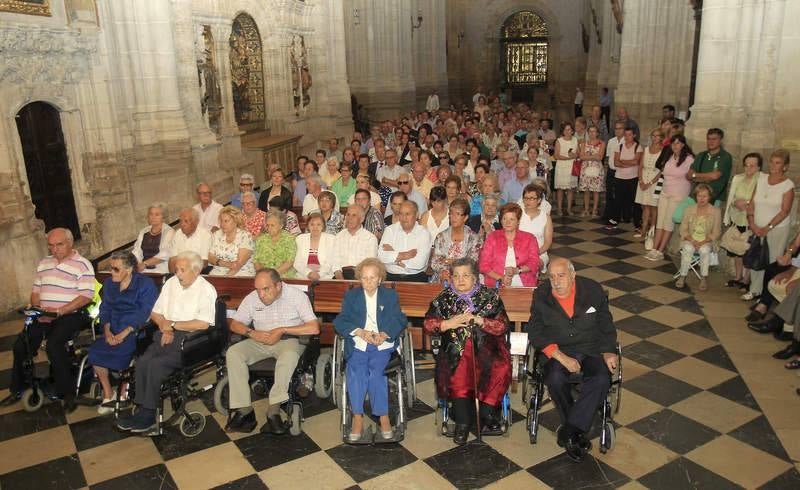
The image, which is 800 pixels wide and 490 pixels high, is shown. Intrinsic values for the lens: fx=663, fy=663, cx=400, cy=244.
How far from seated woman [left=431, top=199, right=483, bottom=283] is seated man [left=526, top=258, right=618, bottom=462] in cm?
140

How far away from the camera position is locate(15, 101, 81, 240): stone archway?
849 cm

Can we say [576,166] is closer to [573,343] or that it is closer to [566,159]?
[566,159]

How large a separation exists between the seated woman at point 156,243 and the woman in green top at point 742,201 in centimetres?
617

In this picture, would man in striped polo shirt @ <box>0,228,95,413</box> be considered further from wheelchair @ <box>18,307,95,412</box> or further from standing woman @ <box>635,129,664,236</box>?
standing woman @ <box>635,129,664,236</box>

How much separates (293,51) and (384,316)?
12.4 m

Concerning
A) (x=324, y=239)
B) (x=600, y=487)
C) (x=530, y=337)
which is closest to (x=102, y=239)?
(x=324, y=239)

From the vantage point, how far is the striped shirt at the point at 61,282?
218 inches

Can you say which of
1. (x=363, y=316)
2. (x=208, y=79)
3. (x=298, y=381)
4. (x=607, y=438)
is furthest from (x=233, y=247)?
(x=208, y=79)

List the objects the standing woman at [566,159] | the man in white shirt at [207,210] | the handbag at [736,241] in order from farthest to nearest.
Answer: the standing woman at [566,159] < the man in white shirt at [207,210] < the handbag at [736,241]

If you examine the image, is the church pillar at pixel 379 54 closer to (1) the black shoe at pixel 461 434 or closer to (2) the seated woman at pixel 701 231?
(2) the seated woman at pixel 701 231

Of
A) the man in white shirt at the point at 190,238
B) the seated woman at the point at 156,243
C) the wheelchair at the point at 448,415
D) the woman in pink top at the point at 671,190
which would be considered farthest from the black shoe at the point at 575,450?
the woman in pink top at the point at 671,190

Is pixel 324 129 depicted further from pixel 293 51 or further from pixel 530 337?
pixel 530 337

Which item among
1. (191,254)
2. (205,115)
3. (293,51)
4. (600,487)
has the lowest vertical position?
(600,487)

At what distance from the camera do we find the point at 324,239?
6.48m
